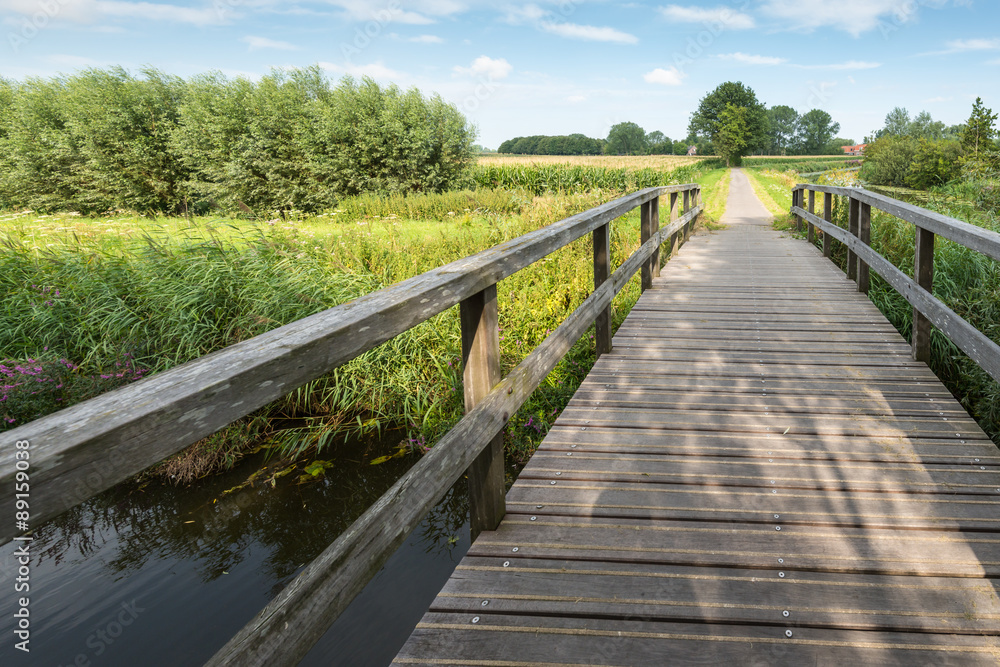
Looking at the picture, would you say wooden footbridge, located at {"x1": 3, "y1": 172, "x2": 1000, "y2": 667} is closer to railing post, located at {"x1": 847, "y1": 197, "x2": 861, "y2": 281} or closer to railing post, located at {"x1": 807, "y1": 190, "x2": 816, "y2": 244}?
railing post, located at {"x1": 847, "y1": 197, "x2": 861, "y2": 281}

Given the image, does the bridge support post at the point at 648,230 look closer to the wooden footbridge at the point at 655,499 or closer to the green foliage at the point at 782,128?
the wooden footbridge at the point at 655,499

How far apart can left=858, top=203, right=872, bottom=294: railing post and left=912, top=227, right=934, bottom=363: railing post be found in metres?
1.70

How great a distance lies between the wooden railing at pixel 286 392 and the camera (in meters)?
0.91

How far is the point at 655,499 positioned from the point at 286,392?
194 centimetres

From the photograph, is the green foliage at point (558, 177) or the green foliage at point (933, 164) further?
the green foliage at point (933, 164)

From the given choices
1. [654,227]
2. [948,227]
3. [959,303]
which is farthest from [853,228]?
[948,227]

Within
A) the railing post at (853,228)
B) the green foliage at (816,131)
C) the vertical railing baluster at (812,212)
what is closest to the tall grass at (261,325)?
the railing post at (853,228)

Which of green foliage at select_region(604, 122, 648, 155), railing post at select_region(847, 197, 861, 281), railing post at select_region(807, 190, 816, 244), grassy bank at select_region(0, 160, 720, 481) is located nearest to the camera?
grassy bank at select_region(0, 160, 720, 481)

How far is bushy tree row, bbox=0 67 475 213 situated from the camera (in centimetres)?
2561

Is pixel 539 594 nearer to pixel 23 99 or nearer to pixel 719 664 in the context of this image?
pixel 719 664

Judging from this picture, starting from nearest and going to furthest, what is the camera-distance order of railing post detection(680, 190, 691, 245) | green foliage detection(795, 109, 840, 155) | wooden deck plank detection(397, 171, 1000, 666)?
1. wooden deck plank detection(397, 171, 1000, 666)
2. railing post detection(680, 190, 691, 245)
3. green foliage detection(795, 109, 840, 155)

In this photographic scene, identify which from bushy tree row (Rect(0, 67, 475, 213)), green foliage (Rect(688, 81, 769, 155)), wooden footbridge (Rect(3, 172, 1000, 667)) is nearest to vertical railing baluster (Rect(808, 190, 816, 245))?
wooden footbridge (Rect(3, 172, 1000, 667))

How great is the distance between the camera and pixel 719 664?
183cm

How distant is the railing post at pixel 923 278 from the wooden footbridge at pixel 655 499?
2cm
